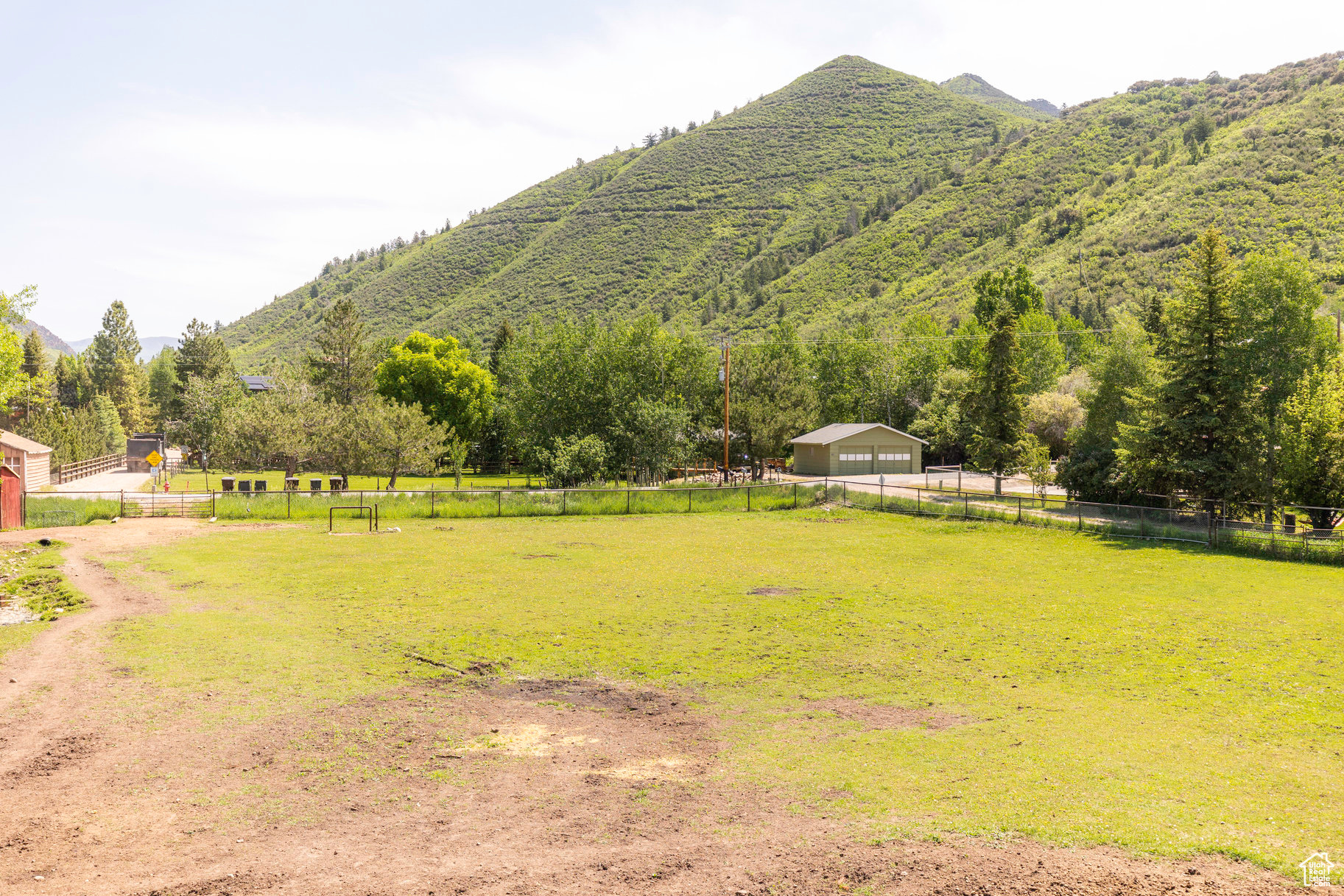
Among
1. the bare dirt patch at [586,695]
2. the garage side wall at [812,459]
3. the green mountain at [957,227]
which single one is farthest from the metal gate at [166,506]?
the green mountain at [957,227]

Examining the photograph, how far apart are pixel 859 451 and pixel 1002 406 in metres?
14.9

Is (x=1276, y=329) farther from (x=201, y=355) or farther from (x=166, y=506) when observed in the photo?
(x=201, y=355)

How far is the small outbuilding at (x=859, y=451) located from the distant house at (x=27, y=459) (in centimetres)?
5308

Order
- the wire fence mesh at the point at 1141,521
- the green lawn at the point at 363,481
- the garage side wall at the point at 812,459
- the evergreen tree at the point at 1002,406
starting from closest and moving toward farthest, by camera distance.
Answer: the wire fence mesh at the point at 1141,521, the evergreen tree at the point at 1002,406, the green lawn at the point at 363,481, the garage side wall at the point at 812,459

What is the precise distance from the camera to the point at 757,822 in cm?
805

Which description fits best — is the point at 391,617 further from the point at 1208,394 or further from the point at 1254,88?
the point at 1254,88

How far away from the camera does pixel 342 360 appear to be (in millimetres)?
81750

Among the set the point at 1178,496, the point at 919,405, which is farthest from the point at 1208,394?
the point at 919,405

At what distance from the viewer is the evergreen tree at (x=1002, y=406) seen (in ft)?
171

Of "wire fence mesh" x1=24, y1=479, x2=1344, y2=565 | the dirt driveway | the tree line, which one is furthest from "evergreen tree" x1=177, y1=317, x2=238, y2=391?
the dirt driveway

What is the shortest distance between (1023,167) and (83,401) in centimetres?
16291

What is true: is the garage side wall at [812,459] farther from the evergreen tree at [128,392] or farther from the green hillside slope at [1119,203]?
the evergreen tree at [128,392]

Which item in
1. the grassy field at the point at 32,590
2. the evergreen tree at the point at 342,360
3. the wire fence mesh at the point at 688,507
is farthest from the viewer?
the evergreen tree at the point at 342,360

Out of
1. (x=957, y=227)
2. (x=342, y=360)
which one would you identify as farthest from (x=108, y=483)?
(x=957, y=227)
